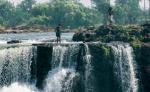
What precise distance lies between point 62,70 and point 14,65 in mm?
4237

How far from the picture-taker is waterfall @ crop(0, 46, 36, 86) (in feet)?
146

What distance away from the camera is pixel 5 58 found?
4484 cm

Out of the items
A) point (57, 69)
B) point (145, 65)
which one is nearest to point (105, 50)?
point (145, 65)

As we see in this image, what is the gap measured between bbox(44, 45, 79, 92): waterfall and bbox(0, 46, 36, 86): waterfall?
6.85 feet

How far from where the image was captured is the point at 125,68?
46219mm

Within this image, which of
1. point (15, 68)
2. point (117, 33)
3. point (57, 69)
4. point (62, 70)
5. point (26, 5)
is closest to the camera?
point (15, 68)

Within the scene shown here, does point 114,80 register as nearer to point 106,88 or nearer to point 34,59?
point 106,88

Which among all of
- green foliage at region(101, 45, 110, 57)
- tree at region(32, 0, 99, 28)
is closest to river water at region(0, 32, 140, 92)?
green foliage at region(101, 45, 110, 57)

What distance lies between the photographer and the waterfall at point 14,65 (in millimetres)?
44594

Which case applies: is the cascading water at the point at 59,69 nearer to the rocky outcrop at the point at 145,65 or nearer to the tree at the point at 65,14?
the rocky outcrop at the point at 145,65

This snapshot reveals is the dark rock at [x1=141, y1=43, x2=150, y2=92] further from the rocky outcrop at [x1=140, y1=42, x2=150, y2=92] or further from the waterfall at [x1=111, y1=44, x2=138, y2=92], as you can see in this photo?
the waterfall at [x1=111, y1=44, x2=138, y2=92]

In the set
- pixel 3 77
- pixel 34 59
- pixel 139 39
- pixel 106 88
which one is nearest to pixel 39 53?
pixel 34 59

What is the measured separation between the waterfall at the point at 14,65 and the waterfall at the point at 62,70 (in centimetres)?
209

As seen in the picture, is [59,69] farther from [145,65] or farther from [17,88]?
[145,65]
